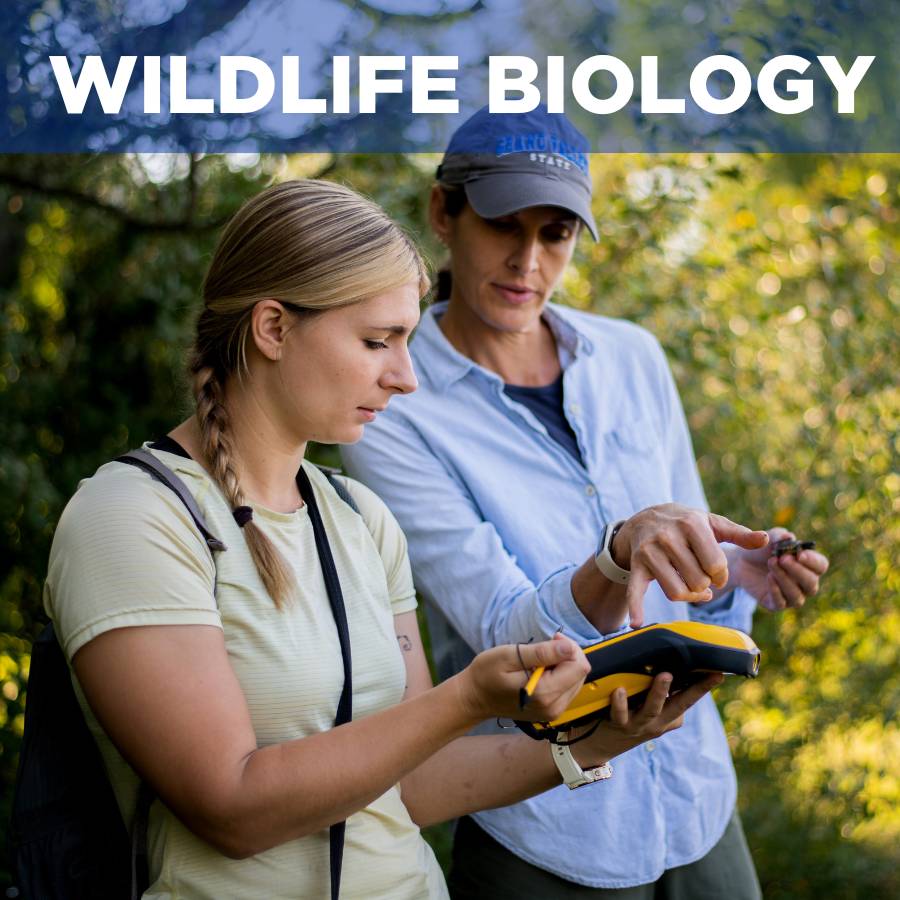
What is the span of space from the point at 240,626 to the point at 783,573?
41.3 inches

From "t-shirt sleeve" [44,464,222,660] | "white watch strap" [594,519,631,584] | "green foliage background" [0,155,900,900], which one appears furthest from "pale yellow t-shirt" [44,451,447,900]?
"green foliage background" [0,155,900,900]

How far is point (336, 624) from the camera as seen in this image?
1758 millimetres

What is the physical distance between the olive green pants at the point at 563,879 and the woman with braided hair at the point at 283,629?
0.81 ft

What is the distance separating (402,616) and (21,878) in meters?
0.70

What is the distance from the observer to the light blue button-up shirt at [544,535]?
7.02ft

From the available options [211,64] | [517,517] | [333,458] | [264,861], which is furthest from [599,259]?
[264,861]

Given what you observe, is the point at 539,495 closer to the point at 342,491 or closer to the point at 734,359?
the point at 342,491

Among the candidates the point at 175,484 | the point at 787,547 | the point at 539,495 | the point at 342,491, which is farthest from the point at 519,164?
the point at 175,484

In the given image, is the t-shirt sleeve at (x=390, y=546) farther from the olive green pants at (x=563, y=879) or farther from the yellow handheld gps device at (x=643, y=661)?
the olive green pants at (x=563, y=879)

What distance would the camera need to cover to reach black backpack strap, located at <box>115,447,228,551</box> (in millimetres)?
1637

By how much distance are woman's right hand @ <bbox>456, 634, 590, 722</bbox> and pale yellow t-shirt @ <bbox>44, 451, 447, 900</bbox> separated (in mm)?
233

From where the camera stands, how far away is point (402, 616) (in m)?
1.99

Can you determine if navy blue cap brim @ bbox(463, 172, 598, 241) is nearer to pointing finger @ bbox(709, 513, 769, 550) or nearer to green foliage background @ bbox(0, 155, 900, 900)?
pointing finger @ bbox(709, 513, 769, 550)

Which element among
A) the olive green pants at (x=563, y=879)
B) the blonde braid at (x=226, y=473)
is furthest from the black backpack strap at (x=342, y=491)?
the olive green pants at (x=563, y=879)
